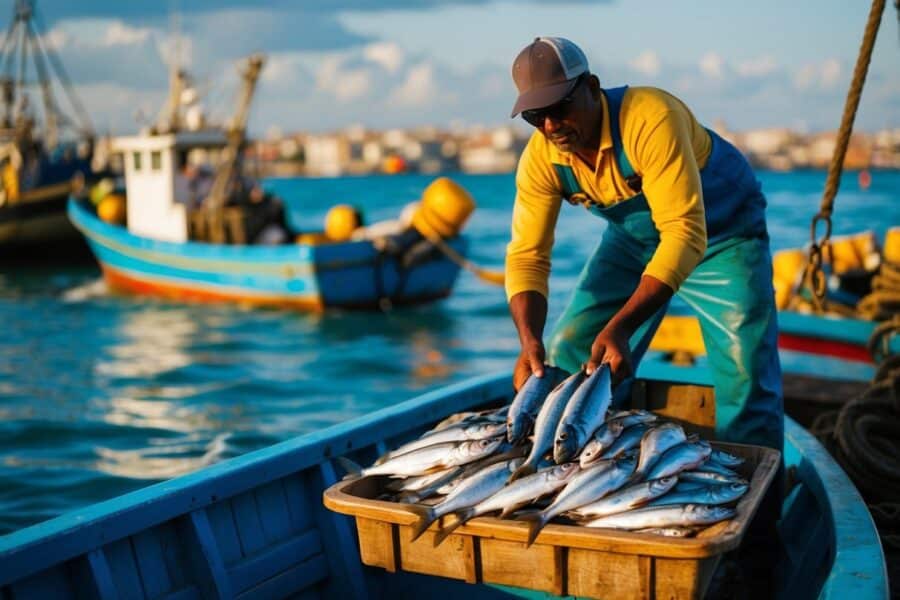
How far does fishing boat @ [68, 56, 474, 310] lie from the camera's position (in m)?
19.0

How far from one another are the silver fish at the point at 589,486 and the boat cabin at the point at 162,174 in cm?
1877

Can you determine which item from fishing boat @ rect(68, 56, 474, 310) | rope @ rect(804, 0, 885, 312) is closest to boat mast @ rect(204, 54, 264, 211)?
fishing boat @ rect(68, 56, 474, 310)

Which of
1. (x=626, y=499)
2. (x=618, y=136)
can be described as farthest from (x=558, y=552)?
(x=618, y=136)

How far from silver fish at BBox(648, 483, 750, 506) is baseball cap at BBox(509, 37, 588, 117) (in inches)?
57.7

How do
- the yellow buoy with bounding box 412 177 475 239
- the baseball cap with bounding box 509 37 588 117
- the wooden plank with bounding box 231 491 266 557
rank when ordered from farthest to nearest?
the yellow buoy with bounding box 412 177 475 239, the wooden plank with bounding box 231 491 266 557, the baseball cap with bounding box 509 37 588 117

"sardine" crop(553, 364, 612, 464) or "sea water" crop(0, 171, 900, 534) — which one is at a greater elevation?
"sardine" crop(553, 364, 612, 464)

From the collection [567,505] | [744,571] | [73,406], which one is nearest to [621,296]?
[744,571]

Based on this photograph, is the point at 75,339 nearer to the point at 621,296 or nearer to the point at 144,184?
the point at 144,184

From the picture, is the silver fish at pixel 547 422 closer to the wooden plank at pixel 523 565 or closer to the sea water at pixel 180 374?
the wooden plank at pixel 523 565

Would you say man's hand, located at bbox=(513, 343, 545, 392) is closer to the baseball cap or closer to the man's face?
the man's face

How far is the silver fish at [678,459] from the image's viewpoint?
3357mm

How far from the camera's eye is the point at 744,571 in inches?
182

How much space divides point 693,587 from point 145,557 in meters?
1.91

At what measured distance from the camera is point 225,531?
13.1 feet
